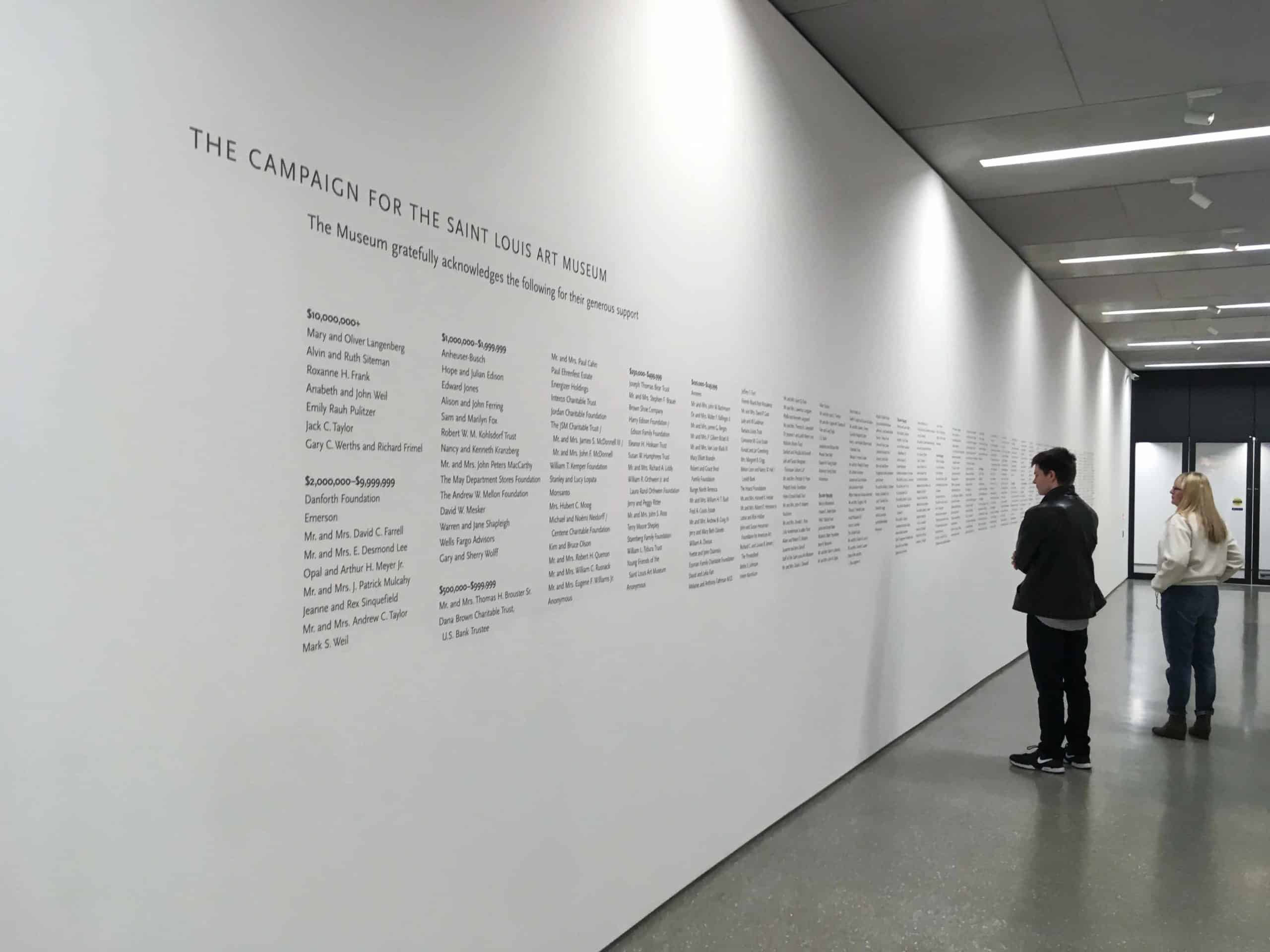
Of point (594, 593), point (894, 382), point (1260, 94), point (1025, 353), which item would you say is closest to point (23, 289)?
point (594, 593)

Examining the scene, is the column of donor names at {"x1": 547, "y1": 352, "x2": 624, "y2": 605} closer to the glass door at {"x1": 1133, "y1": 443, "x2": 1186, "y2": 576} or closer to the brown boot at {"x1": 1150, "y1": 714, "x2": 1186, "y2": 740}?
the brown boot at {"x1": 1150, "y1": 714, "x2": 1186, "y2": 740}

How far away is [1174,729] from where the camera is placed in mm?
6465

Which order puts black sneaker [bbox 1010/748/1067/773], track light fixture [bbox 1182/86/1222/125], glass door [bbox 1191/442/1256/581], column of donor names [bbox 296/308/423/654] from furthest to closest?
1. glass door [bbox 1191/442/1256/581]
2. black sneaker [bbox 1010/748/1067/773]
3. track light fixture [bbox 1182/86/1222/125]
4. column of donor names [bbox 296/308/423/654]

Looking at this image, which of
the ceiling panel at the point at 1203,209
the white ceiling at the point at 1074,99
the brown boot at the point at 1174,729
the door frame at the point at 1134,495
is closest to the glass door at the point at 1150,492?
the door frame at the point at 1134,495

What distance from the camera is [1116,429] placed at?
16.0 m

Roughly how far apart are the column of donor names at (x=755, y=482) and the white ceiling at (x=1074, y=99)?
1.88 m

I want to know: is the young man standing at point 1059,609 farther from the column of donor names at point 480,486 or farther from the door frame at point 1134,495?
the door frame at point 1134,495

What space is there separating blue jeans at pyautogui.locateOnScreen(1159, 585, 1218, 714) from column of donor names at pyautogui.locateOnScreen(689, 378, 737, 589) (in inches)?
160

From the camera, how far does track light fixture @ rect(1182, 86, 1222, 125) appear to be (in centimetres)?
530

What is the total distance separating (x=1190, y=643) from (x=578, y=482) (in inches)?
207

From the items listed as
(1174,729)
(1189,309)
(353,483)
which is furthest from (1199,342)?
(353,483)

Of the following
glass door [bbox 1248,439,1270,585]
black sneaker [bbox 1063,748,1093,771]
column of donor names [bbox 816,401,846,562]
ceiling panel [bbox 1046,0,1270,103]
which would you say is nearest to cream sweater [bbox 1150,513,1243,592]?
black sneaker [bbox 1063,748,1093,771]

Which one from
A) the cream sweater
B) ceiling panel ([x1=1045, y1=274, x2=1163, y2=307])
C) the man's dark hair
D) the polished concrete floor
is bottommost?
the polished concrete floor

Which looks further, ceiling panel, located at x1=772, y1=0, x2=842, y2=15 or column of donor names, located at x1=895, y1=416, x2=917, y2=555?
column of donor names, located at x1=895, y1=416, x2=917, y2=555
